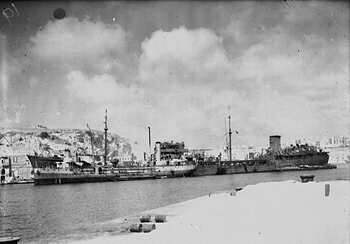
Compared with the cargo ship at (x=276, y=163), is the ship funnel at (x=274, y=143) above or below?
above

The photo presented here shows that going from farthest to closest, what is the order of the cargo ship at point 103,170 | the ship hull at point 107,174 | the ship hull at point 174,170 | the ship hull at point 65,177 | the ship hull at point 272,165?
the ship hull at point 272,165 → the ship hull at point 174,170 → the cargo ship at point 103,170 → the ship hull at point 107,174 → the ship hull at point 65,177

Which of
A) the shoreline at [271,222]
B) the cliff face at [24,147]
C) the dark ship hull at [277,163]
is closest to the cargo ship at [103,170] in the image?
the cliff face at [24,147]

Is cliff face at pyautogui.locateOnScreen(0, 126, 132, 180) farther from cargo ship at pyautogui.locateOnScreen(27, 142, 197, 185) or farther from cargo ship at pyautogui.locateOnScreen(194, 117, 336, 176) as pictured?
cargo ship at pyautogui.locateOnScreen(194, 117, 336, 176)

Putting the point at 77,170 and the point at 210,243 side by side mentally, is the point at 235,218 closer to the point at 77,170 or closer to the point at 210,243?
the point at 210,243

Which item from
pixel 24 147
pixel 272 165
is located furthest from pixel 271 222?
pixel 24 147

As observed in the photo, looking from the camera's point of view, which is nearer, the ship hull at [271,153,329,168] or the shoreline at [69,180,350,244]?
the shoreline at [69,180,350,244]

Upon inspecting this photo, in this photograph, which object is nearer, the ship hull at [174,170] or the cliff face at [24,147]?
the ship hull at [174,170]

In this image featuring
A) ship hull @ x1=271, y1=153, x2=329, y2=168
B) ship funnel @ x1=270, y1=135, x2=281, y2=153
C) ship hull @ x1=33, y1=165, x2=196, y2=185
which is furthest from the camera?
ship funnel @ x1=270, y1=135, x2=281, y2=153

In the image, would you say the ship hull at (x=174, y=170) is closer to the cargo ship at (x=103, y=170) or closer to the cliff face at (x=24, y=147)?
the cargo ship at (x=103, y=170)

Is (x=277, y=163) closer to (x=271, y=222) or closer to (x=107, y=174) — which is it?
(x=107, y=174)

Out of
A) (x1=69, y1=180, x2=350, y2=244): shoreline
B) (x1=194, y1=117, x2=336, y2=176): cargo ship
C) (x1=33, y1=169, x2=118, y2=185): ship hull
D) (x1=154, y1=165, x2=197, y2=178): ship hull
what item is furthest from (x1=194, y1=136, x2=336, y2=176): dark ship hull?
(x1=69, y1=180, x2=350, y2=244): shoreline

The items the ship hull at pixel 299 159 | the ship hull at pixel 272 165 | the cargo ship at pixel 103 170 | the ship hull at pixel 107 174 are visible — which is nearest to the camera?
the ship hull at pixel 107 174

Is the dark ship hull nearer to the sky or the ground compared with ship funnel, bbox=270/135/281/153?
nearer to the ground
